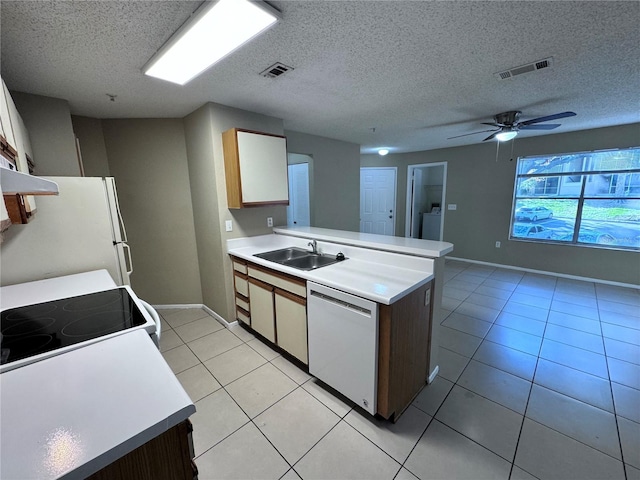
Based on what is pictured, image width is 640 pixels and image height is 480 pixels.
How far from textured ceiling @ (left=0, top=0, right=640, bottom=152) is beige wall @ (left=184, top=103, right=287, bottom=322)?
17cm

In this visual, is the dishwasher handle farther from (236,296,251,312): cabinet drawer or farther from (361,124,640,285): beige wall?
(361,124,640,285): beige wall

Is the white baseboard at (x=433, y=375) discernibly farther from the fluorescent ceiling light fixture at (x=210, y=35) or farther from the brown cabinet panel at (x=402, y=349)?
the fluorescent ceiling light fixture at (x=210, y=35)

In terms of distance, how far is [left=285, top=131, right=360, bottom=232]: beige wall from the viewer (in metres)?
4.27

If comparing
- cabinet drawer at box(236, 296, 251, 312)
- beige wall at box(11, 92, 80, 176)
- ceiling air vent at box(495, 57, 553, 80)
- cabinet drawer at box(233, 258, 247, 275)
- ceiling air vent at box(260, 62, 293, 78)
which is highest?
ceiling air vent at box(260, 62, 293, 78)

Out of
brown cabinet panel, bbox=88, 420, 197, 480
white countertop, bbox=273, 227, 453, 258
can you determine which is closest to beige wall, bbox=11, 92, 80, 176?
white countertop, bbox=273, 227, 453, 258

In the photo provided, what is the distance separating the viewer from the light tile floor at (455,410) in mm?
1505

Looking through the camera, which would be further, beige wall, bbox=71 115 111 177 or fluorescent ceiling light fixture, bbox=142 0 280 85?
beige wall, bbox=71 115 111 177

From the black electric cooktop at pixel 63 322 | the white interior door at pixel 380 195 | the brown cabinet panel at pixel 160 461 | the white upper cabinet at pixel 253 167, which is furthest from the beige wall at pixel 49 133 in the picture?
the white interior door at pixel 380 195

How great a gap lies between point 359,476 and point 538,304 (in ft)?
11.2

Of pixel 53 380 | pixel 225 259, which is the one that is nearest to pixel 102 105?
pixel 225 259

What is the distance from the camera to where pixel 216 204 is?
2.80 meters

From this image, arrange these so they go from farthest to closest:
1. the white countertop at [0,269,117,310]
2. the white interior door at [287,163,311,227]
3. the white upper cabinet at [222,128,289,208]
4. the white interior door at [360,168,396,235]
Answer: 1. the white interior door at [360,168,396,235]
2. the white interior door at [287,163,311,227]
3. the white upper cabinet at [222,128,289,208]
4. the white countertop at [0,269,117,310]

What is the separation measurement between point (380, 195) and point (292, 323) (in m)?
4.97

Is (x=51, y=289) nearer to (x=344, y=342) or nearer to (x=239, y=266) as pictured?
(x=239, y=266)
